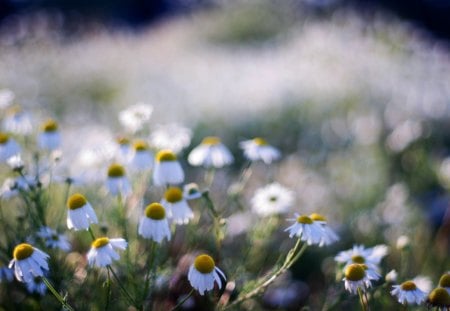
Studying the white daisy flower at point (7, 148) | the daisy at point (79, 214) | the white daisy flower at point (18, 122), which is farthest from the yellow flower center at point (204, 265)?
the white daisy flower at point (18, 122)

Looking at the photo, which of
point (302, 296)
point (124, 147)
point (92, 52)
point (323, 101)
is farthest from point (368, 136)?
point (92, 52)

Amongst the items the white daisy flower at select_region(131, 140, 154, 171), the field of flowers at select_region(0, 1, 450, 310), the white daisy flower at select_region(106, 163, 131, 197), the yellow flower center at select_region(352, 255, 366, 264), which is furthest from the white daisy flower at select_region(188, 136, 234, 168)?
the yellow flower center at select_region(352, 255, 366, 264)

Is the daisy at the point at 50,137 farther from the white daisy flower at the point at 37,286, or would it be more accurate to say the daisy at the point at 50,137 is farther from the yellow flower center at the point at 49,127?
the white daisy flower at the point at 37,286

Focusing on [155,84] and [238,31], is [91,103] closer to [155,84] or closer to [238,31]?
[155,84]

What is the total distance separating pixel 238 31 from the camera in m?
10.6

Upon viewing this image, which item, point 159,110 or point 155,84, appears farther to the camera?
point 155,84

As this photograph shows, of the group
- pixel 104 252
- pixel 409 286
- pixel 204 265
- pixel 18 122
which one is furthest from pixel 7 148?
pixel 409 286

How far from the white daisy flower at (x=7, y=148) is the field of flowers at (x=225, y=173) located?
11 mm

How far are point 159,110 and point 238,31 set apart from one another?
5.91 metres

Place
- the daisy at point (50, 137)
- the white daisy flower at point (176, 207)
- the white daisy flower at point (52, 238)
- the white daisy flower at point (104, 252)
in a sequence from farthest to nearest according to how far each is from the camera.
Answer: the daisy at point (50, 137)
the white daisy flower at point (52, 238)
the white daisy flower at point (176, 207)
the white daisy flower at point (104, 252)

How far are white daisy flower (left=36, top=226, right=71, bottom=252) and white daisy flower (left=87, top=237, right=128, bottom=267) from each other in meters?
0.40

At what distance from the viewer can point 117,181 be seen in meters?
1.95

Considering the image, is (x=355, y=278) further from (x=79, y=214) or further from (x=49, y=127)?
(x=49, y=127)

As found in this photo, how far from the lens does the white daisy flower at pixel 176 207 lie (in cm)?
175
